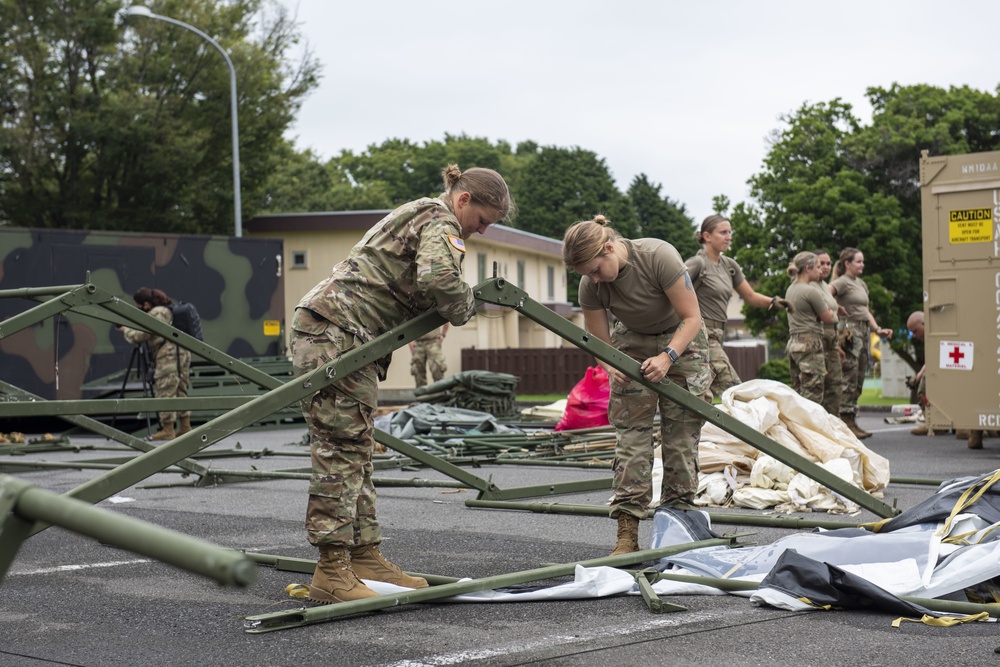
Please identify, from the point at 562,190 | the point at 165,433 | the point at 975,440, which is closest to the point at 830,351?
the point at 975,440

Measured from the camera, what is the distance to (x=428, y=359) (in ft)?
59.8

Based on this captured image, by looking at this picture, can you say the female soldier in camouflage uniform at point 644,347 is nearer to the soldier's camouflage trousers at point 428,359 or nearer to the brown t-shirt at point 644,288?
the brown t-shirt at point 644,288

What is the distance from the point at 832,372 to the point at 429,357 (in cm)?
726

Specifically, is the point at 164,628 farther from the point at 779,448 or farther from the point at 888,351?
the point at 888,351

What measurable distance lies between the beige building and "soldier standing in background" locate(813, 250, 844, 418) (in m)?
10.4

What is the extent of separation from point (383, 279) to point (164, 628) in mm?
1702

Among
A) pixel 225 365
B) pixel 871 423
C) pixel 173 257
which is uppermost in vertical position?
pixel 173 257

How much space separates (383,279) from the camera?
500cm

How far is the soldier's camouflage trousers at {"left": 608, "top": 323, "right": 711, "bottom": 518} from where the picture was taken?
5957 millimetres

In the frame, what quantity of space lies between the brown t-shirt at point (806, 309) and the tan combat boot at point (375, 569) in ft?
26.1

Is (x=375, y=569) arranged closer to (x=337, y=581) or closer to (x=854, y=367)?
(x=337, y=581)

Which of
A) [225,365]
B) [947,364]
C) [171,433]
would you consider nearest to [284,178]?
[171,433]

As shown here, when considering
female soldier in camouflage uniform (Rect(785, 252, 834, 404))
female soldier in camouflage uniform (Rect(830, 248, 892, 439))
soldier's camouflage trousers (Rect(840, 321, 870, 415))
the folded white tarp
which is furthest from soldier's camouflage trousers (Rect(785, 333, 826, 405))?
the folded white tarp

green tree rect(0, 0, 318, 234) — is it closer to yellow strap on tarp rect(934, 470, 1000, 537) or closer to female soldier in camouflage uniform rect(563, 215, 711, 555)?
female soldier in camouflage uniform rect(563, 215, 711, 555)
